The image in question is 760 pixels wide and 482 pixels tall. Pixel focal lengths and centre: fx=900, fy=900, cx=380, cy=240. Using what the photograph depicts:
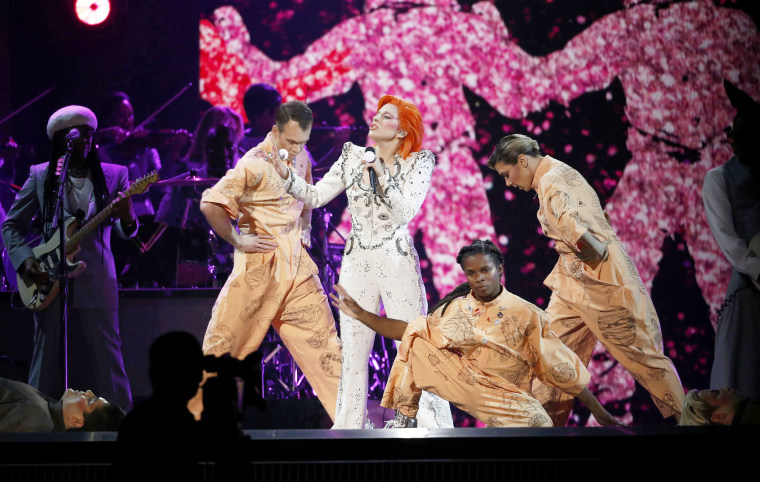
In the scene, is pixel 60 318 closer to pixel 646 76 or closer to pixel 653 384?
pixel 653 384

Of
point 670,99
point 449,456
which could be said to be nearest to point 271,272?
point 449,456

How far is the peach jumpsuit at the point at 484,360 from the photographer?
411 centimetres

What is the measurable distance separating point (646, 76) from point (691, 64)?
0.36 meters

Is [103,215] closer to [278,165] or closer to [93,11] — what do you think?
[278,165]

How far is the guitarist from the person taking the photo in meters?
5.68

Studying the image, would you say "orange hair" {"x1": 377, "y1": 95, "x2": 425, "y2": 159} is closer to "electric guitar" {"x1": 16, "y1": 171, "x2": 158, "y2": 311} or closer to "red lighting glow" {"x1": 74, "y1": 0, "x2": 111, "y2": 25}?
"electric guitar" {"x1": 16, "y1": 171, "x2": 158, "y2": 311}

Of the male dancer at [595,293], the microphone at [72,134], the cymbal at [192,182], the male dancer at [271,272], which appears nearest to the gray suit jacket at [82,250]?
the microphone at [72,134]

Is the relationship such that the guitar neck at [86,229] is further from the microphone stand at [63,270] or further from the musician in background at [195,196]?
the musician in background at [195,196]

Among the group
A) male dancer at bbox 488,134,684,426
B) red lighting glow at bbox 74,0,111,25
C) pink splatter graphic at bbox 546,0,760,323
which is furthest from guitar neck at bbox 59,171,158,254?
pink splatter graphic at bbox 546,0,760,323

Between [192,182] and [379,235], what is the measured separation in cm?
215

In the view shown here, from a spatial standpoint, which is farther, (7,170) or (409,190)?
(7,170)

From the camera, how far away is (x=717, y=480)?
290 centimetres

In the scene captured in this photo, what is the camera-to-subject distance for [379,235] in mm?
4910

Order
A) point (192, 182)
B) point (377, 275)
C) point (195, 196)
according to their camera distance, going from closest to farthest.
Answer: point (377, 275) → point (192, 182) → point (195, 196)
